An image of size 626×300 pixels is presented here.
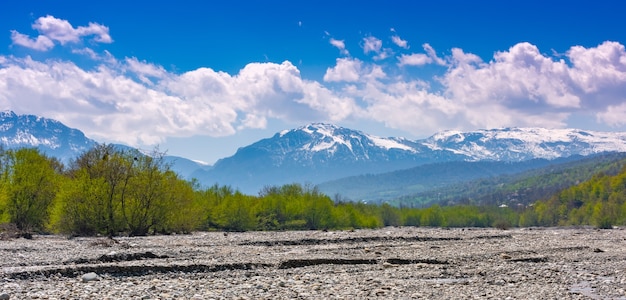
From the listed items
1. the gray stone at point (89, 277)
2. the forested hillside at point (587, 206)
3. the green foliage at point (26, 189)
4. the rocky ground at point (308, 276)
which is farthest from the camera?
the forested hillside at point (587, 206)

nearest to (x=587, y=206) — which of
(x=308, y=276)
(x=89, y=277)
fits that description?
(x=308, y=276)

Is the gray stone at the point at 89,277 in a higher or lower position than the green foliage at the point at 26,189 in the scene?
lower

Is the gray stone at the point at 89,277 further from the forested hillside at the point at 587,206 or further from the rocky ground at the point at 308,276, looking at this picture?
the forested hillside at the point at 587,206

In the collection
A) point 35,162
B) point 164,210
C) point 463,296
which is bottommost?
point 463,296

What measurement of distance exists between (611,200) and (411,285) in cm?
15223

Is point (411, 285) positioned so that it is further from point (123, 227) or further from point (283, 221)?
point (283, 221)

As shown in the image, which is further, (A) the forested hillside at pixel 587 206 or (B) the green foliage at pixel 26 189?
(A) the forested hillside at pixel 587 206

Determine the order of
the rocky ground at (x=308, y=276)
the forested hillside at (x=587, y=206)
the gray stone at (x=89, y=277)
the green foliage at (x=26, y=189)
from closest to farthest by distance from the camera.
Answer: the rocky ground at (x=308, y=276)
the gray stone at (x=89, y=277)
the green foliage at (x=26, y=189)
the forested hillside at (x=587, y=206)

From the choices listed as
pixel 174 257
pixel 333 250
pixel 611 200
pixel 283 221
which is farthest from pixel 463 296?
pixel 611 200

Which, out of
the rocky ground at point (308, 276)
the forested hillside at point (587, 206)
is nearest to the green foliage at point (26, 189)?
the rocky ground at point (308, 276)

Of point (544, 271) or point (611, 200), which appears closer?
point (544, 271)

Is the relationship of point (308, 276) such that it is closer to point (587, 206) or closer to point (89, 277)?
point (89, 277)

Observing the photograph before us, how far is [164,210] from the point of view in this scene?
57844 mm

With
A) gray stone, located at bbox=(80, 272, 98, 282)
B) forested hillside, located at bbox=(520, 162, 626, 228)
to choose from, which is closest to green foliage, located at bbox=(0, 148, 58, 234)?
gray stone, located at bbox=(80, 272, 98, 282)
